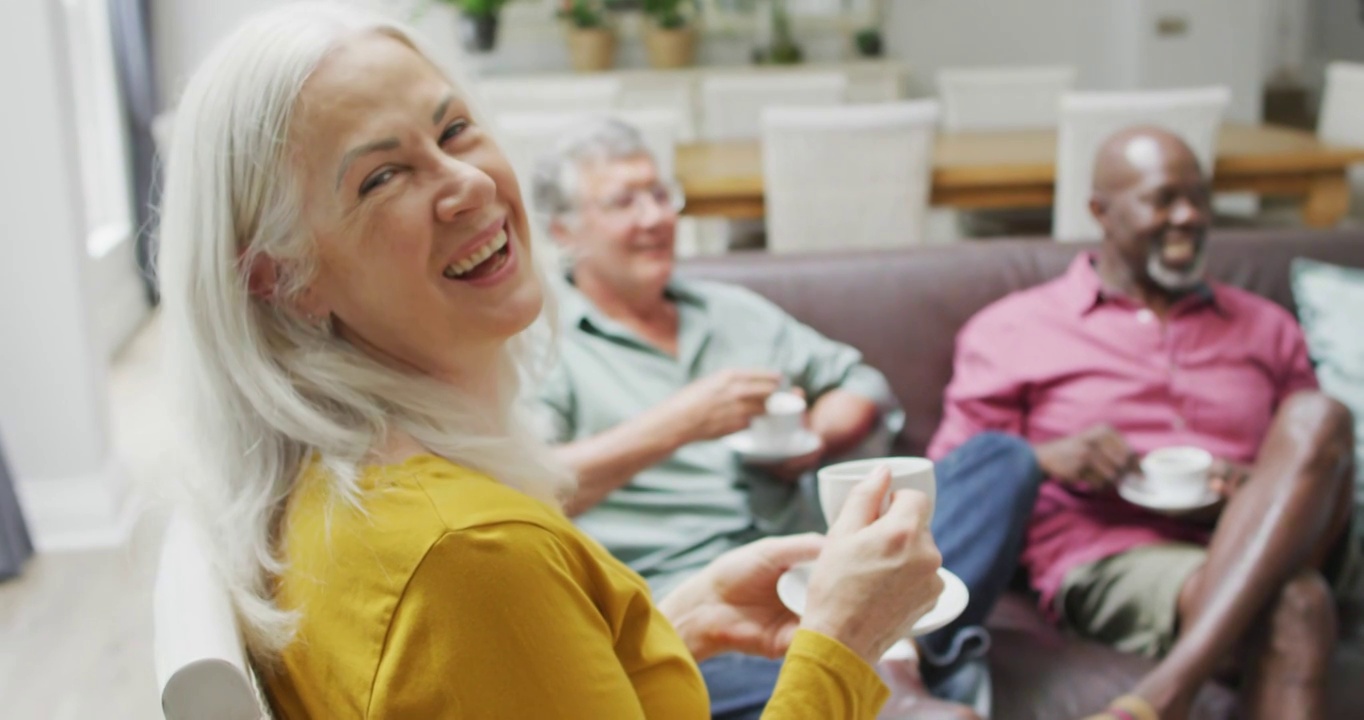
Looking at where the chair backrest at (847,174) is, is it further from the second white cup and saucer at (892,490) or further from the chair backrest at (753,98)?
→ the second white cup and saucer at (892,490)

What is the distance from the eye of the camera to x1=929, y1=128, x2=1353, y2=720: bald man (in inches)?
67.8

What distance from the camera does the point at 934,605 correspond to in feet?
3.38

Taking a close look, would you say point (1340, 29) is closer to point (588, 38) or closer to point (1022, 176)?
point (588, 38)

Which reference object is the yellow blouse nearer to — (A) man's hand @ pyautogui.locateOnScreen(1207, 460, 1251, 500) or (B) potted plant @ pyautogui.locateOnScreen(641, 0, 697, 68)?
(A) man's hand @ pyautogui.locateOnScreen(1207, 460, 1251, 500)

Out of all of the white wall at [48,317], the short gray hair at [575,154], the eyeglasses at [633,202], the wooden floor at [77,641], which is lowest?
the wooden floor at [77,641]

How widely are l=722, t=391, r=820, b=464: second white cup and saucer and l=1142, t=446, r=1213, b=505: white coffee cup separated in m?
0.45

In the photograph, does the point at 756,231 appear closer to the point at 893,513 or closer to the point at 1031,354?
the point at 1031,354

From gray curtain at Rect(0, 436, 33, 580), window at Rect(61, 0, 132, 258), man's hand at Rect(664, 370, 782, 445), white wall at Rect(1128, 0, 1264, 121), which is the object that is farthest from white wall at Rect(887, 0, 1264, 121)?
man's hand at Rect(664, 370, 782, 445)

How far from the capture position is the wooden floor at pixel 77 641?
242cm

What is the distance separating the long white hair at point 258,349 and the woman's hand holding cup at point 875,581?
0.80 ft

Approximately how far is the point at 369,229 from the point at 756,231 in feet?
10.5

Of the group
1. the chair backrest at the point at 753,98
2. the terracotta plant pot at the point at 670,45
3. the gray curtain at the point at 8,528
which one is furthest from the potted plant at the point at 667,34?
the gray curtain at the point at 8,528

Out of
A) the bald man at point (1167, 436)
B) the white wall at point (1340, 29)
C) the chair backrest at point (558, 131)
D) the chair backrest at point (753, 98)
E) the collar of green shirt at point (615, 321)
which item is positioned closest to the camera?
the bald man at point (1167, 436)

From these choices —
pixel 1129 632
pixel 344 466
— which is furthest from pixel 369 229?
pixel 1129 632
